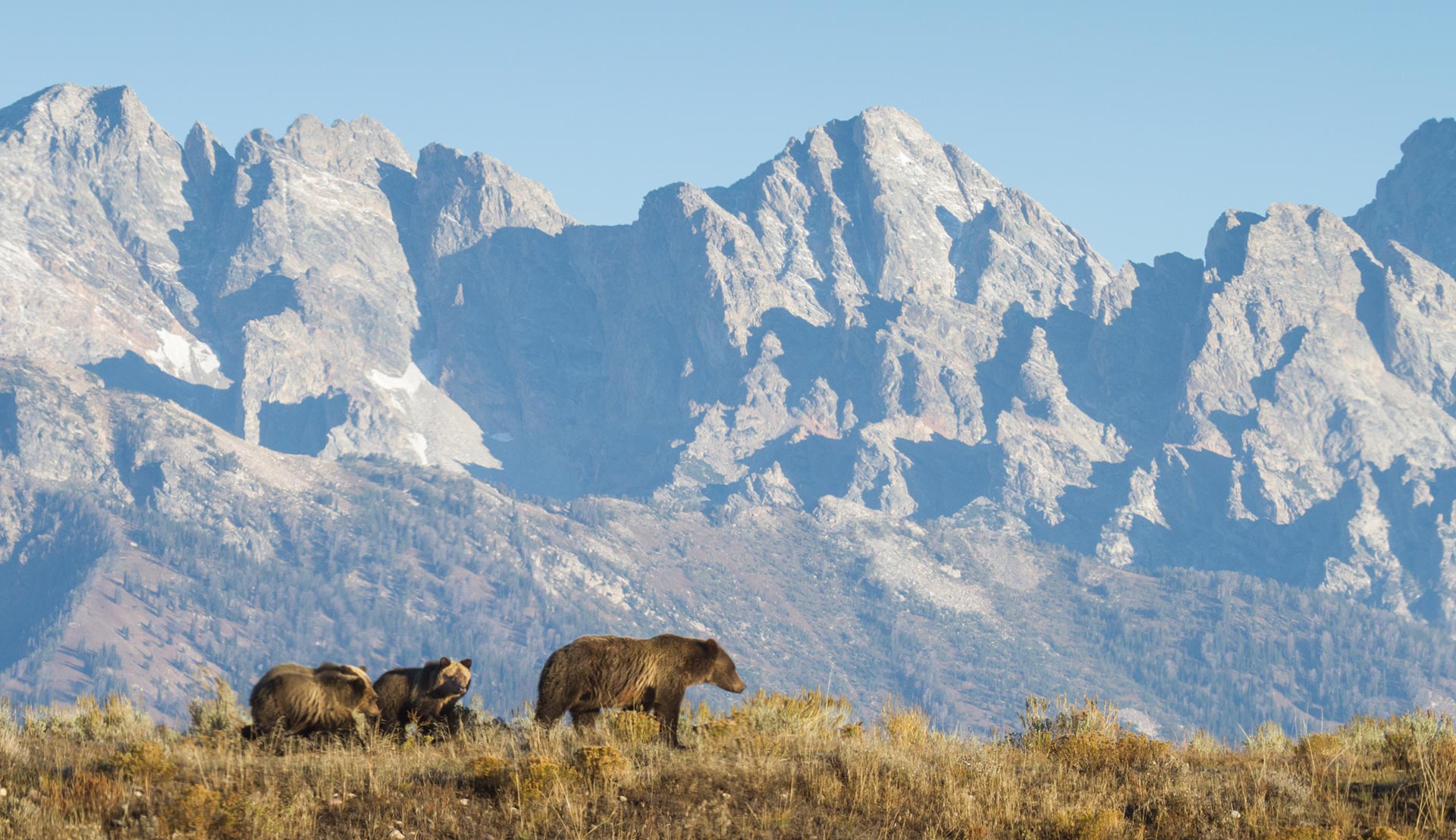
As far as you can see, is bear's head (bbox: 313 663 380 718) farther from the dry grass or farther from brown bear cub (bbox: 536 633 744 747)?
brown bear cub (bbox: 536 633 744 747)

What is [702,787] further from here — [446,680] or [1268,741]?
[1268,741]

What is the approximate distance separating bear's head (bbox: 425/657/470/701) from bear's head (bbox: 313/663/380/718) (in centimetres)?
78

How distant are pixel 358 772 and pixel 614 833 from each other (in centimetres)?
300

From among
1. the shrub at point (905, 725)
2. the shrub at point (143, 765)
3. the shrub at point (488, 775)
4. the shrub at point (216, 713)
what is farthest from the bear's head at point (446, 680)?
the shrub at point (905, 725)

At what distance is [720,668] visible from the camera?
18.7 metres

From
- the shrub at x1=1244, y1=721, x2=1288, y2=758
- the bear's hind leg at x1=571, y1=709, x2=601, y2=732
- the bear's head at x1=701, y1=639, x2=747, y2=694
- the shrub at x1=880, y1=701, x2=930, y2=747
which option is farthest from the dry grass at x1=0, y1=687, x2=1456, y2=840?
the shrub at x1=1244, y1=721, x2=1288, y2=758

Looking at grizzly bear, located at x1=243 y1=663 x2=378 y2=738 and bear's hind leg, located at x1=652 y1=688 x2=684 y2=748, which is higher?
bear's hind leg, located at x1=652 y1=688 x2=684 y2=748

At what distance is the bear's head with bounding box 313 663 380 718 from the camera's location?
58.9ft

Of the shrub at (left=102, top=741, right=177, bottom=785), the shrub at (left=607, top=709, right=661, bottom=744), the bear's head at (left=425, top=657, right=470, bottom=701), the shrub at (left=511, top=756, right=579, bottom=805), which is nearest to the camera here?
A: the shrub at (left=511, top=756, right=579, bottom=805)

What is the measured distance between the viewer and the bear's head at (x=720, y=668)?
18.6 metres

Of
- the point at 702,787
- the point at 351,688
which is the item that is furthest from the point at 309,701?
the point at 702,787

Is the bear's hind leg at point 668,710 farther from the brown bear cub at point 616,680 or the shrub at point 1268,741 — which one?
the shrub at point 1268,741

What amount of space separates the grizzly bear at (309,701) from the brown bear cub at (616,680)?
2.23 metres

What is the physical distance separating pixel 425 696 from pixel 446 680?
1.14ft
